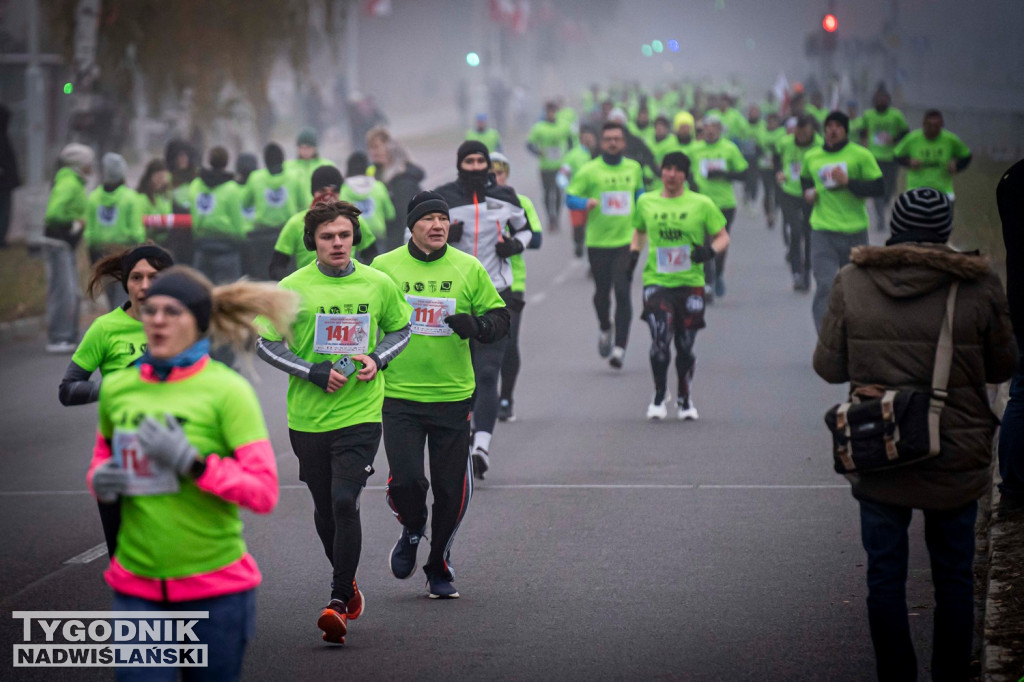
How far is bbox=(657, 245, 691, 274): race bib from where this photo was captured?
11.9 meters

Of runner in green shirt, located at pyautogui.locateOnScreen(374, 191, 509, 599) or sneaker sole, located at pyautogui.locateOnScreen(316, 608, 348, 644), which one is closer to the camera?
sneaker sole, located at pyautogui.locateOnScreen(316, 608, 348, 644)

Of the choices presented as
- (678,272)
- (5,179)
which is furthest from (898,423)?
(5,179)

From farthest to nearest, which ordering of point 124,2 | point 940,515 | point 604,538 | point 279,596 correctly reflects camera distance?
point 124,2 → point 604,538 → point 279,596 → point 940,515

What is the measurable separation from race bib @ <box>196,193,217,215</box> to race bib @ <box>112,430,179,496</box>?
1100 centimetres

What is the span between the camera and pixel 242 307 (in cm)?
461

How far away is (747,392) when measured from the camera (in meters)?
13.4

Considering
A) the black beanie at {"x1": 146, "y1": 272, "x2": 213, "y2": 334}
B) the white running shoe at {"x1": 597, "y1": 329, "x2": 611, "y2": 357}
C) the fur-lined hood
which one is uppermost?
the fur-lined hood

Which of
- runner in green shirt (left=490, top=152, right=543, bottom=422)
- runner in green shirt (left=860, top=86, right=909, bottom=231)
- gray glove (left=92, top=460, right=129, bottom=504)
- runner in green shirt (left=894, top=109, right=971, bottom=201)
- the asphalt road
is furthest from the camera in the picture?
runner in green shirt (left=860, top=86, right=909, bottom=231)

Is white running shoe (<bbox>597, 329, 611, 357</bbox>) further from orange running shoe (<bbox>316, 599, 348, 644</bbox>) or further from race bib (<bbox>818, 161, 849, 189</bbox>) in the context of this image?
orange running shoe (<bbox>316, 599, 348, 644</bbox>)

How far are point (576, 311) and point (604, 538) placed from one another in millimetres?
10941

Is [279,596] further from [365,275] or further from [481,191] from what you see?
[481,191]

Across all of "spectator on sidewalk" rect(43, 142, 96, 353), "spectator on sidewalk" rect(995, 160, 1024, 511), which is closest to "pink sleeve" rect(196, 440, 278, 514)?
"spectator on sidewalk" rect(995, 160, 1024, 511)

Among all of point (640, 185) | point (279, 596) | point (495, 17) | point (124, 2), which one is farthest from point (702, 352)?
point (495, 17)

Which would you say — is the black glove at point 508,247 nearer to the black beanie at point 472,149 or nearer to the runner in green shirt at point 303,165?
the black beanie at point 472,149
